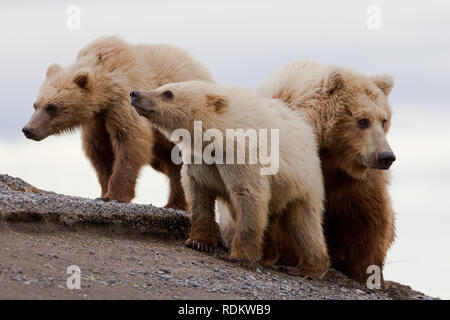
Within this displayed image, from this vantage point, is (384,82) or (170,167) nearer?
(384,82)

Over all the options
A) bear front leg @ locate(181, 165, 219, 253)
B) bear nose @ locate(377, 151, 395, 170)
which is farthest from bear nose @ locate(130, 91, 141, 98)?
bear nose @ locate(377, 151, 395, 170)

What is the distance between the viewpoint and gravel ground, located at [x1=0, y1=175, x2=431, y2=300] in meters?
6.45

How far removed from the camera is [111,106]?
1098 centimetres

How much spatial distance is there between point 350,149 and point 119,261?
3.12 m

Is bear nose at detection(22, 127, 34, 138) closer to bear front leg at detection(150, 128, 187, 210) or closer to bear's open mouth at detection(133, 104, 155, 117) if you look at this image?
bear front leg at detection(150, 128, 187, 210)

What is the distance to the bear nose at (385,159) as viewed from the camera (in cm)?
859

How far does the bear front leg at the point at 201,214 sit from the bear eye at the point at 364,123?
1.87 meters

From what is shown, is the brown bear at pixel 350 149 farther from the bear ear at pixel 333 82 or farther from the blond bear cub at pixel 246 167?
the blond bear cub at pixel 246 167

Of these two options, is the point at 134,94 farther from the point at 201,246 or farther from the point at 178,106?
the point at 201,246

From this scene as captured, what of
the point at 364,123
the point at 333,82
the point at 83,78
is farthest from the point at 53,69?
the point at 364,123

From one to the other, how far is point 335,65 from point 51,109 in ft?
12.9

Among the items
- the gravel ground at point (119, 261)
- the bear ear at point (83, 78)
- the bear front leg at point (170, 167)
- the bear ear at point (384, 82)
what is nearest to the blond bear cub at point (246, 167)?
the gravel ground at point (119, 261)
